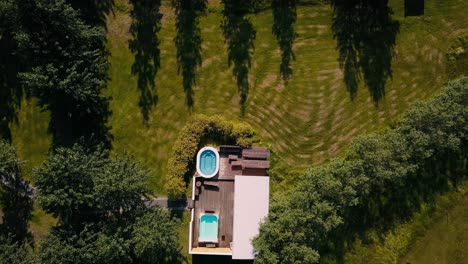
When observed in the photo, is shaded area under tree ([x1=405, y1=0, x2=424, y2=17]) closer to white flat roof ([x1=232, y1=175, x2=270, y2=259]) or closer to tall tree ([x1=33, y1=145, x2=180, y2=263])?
white flat roof ([x1=232, y1=175, x2=270, y2=259])

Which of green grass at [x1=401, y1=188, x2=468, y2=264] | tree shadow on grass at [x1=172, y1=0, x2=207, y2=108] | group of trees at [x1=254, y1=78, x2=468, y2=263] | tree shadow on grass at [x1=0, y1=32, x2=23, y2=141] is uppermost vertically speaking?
tree shadow on grass at [x1=172, y1=0, x2=207, y2=108]

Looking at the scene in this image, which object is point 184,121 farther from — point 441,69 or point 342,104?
point 441,69

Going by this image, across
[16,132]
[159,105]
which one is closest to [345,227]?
[159,105]

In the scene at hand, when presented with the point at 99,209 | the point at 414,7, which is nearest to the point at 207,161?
the point at 99,209

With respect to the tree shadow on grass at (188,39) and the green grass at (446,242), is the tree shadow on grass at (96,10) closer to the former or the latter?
the tree shadow on grass at (188,39)

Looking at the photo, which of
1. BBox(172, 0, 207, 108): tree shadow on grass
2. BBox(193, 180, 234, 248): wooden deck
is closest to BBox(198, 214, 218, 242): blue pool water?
BBox(193, 180, 234, 248): wooden deck

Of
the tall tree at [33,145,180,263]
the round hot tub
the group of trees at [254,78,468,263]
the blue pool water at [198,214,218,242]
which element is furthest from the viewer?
the round hot tub

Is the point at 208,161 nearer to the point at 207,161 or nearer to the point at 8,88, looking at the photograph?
the point at 207,161
